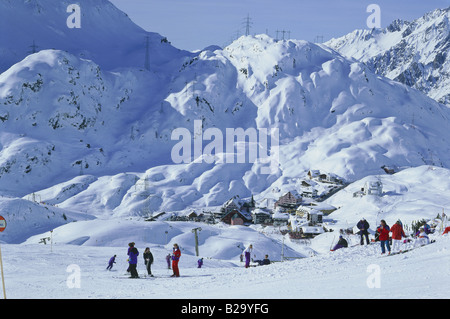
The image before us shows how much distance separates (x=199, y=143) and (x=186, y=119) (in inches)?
293

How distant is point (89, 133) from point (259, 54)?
50.6m

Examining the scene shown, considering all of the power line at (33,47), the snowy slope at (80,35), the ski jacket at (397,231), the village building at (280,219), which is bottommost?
the ski jacket at (397,231)

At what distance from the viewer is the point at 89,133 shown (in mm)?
116875

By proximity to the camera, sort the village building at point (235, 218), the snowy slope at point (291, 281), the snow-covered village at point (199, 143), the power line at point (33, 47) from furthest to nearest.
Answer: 1. the power line at point (33, 47)
2. the village building at point (235, 218)
3. the snow-covered village at point (199, 143)
4. the snowy slope at point (291, 281)

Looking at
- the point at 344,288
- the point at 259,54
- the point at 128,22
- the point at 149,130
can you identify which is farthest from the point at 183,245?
the point at 128,22

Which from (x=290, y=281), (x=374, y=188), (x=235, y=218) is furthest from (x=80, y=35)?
(x=290, y=281)

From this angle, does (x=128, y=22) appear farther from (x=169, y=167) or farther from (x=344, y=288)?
(x=344, y=288)

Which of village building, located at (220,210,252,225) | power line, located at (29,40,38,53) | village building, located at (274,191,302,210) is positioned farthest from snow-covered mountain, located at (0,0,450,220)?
village building, located at (220,210,252,225)

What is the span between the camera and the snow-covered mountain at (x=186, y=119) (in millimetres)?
98562

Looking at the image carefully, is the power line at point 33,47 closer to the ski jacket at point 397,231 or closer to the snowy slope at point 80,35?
the snowy slope at point 80,35

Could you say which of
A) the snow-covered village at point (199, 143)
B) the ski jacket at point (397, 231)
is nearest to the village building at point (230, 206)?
the snow-covered village at point (199, 143)

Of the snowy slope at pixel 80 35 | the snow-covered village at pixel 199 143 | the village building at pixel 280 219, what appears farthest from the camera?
the snowy slope at pixel 80 35

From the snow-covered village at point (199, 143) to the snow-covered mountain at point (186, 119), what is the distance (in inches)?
14.4

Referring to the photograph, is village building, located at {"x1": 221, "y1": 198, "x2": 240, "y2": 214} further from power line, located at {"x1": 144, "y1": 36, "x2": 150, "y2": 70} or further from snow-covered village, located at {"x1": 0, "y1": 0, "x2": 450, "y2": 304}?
power line, located at {"x1": 144, "y1": 36, "x2": 150, "y2": 70}
